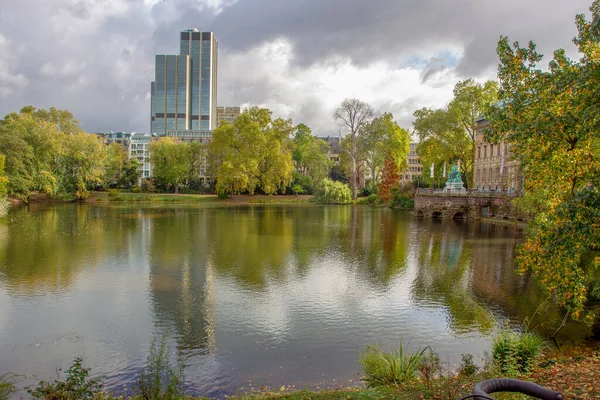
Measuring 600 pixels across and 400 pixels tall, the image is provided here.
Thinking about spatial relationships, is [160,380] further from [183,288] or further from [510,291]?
[510,291]

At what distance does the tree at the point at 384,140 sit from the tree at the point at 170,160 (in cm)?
3223

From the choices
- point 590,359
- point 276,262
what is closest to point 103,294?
point 276,262

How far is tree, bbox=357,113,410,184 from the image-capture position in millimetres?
78812

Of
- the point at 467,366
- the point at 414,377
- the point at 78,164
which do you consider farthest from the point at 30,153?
the point at 467,366

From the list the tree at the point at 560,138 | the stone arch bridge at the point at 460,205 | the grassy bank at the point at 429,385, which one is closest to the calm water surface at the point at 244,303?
the grassy bank at the point at 429,385

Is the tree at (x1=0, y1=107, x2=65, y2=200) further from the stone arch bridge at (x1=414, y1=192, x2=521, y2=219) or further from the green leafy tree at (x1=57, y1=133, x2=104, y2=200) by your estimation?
the stone arch bridge at (x1=414, y1=192, x2=521, y2=219)

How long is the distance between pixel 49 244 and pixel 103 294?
1208cm

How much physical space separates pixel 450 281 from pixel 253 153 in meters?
58.3

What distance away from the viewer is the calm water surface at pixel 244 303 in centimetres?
1011

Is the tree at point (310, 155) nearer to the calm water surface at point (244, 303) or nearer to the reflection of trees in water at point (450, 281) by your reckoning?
the reflection of trees in water at point (450, 281)

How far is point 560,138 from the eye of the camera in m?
9.77

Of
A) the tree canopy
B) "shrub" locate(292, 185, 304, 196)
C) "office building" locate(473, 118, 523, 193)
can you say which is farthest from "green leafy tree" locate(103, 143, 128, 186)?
"office building" locate(473, 118, 523, 193)

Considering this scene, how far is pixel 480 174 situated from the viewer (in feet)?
208

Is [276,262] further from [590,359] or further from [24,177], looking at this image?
[24,177]
